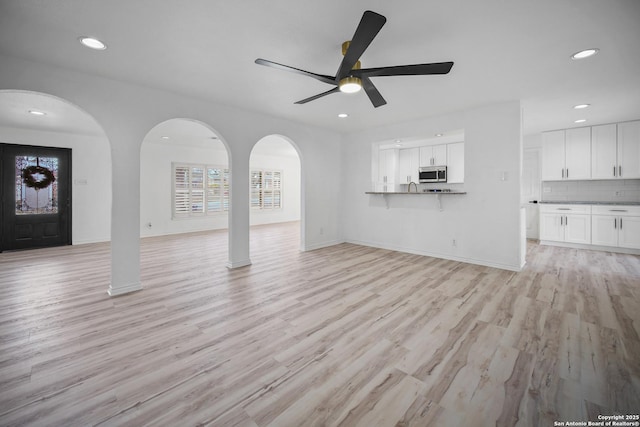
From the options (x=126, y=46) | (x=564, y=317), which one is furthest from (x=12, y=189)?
(x=564, y=317)

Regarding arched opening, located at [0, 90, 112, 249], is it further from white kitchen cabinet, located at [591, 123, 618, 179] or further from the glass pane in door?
white kitchen cabinet, located at [591, 123, 618, 179]

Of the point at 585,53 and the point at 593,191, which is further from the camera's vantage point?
the point at 593,191

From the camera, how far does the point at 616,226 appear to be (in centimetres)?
520

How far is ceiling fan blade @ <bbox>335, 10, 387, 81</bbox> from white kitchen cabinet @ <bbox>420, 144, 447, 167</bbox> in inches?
216

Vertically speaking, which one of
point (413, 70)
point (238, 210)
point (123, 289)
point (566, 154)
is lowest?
point (123, 289)

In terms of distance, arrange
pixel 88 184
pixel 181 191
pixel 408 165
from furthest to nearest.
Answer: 1. pixel 181 191
2. pixel 408 165
3. pixel 88 184

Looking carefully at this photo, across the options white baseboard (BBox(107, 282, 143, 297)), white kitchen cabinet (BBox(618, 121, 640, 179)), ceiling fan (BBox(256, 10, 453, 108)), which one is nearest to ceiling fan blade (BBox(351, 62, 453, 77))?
ceiling fan (BBox(256, 10, 453, 108))

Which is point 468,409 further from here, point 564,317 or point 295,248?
point 295,248

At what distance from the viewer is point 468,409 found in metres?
1.52

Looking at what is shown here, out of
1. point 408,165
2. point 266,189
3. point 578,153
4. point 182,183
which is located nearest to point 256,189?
point 266,189

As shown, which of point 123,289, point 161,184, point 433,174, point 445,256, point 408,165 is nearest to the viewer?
point 123,289

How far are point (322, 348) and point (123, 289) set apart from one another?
2676 mm

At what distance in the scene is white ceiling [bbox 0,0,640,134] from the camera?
2.00 meters

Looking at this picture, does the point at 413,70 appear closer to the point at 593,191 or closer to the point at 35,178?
the point at 593,191
